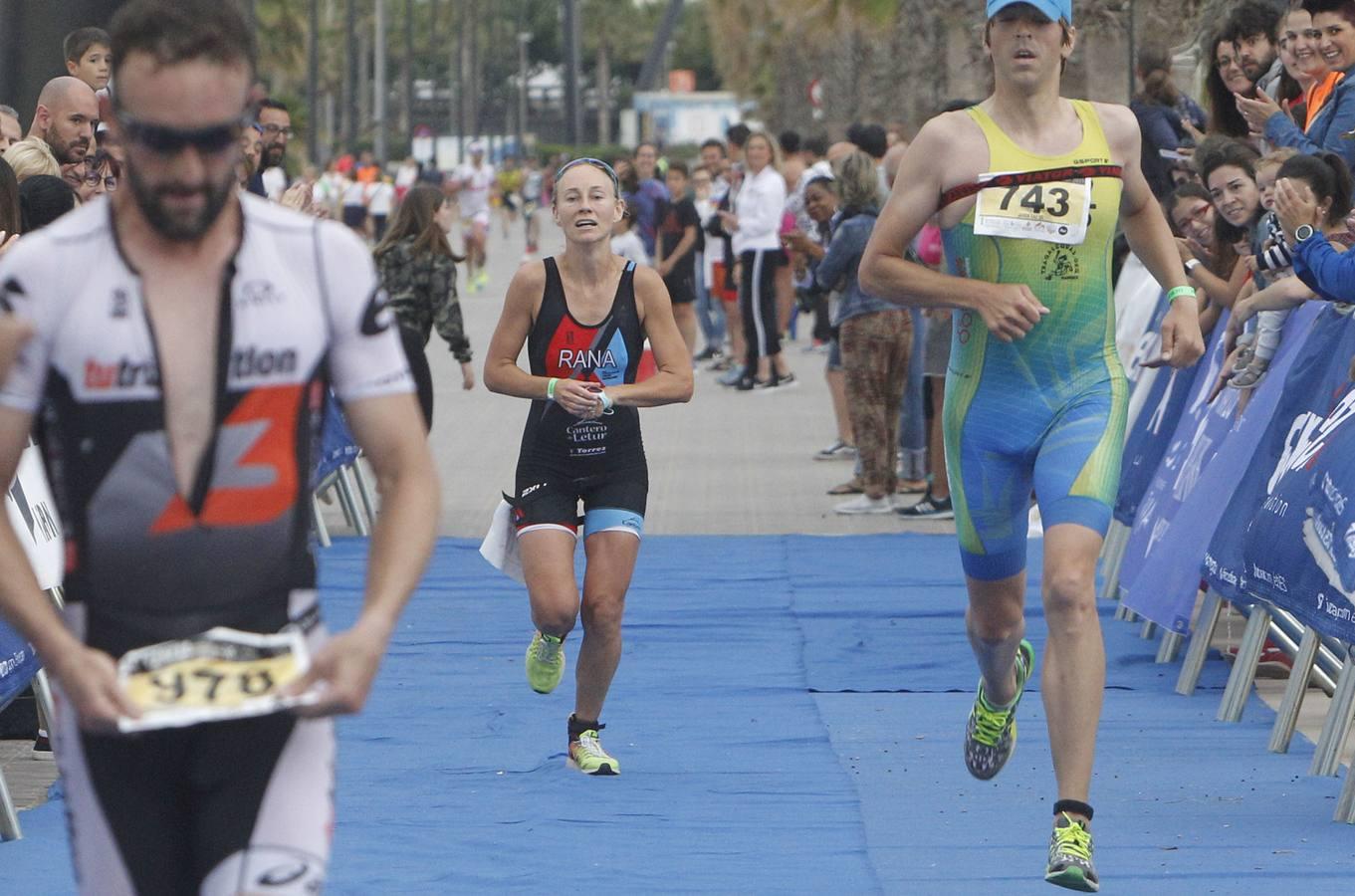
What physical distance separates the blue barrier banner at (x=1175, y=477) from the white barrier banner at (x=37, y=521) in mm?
4260

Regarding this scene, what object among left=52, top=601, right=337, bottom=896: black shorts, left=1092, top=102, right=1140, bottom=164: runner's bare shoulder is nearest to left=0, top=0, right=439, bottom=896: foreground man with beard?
left=52, top=601, right=337, bottom=896: black shorts

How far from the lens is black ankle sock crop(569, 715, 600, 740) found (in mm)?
7324

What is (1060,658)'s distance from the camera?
5.64 m

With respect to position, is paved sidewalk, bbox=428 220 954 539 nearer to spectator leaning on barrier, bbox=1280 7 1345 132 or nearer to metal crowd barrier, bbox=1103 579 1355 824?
metal crowd barrier, bbox=1103 579 1355 824

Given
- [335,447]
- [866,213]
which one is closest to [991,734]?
[335,447]

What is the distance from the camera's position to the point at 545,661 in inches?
294

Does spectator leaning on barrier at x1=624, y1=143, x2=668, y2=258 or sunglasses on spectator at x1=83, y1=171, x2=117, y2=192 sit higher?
sunglasses on spectator at x1=83, y1=171, x2=117, y2=192

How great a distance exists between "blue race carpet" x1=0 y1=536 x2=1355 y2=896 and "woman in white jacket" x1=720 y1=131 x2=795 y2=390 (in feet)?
28.2

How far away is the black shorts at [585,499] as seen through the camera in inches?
284

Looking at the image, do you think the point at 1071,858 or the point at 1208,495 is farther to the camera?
the point at 1208,495

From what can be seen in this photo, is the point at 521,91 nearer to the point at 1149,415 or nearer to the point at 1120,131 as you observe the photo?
the point at 1149,415

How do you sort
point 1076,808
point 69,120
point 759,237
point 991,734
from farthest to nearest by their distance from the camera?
1. point 759,237
2. point 69,120
3. point 991,734
4. point 1076,808

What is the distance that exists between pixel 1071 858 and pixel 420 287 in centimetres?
772

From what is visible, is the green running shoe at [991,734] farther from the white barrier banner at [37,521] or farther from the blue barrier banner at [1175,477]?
the white barrier banner at [37,521]
